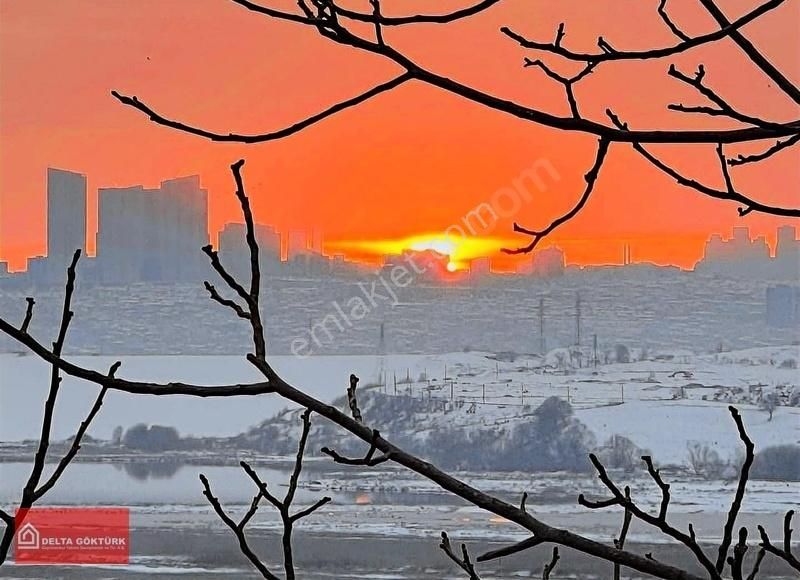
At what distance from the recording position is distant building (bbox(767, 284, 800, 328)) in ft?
19.3

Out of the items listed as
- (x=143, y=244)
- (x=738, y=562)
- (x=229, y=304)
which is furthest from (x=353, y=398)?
(x=143, y=244)

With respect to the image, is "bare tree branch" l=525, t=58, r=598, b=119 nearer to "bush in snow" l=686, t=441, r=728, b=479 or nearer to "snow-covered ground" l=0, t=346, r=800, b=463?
"snow-covered ground" l=0, t=346, r=800, b=463

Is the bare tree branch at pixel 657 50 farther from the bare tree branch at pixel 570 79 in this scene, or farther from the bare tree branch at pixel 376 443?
the bare tree branch at pixel 376 443

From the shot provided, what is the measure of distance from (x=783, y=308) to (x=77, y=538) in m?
3.92

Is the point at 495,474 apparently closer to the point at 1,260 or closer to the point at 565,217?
the point at 1,260

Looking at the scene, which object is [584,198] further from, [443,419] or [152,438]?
[152,438]

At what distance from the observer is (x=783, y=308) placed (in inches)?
233

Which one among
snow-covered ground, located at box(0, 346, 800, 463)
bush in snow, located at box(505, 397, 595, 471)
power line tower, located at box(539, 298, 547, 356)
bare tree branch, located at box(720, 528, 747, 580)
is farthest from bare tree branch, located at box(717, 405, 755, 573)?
bush in snow, located at box(505, 397, 595, 471)

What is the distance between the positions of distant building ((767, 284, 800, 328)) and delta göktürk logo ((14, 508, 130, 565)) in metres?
3.54

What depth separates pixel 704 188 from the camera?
66cm

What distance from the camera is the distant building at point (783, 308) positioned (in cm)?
588

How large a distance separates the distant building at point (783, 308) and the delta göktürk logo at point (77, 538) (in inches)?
139

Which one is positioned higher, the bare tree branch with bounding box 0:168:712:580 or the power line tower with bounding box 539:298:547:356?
the power line tower with bounding box 539:298:547:356

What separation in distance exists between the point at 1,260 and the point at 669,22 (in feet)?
16.2
